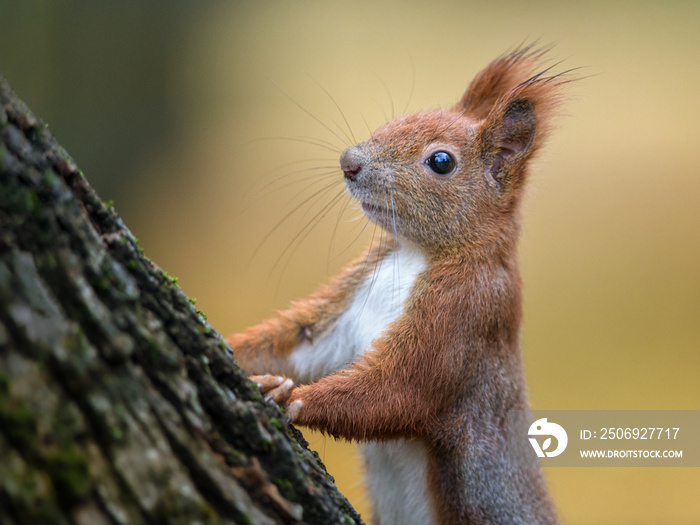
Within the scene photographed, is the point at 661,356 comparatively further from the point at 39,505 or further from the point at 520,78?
the point at 39,505

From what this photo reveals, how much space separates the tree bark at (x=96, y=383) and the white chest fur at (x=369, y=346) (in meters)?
0.84

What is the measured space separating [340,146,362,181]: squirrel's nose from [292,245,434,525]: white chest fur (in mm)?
257

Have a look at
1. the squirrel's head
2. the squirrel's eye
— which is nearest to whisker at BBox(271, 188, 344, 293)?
the squirrel's head

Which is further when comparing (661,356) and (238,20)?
(238,20)

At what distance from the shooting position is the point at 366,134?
388 cm

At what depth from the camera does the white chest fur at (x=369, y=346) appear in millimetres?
1680

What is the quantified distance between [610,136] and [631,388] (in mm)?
1626

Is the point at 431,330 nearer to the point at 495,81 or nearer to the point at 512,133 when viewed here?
the point at 512,133

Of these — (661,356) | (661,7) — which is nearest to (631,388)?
(661,356)

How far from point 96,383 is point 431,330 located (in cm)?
103

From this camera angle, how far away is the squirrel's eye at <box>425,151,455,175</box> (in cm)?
177

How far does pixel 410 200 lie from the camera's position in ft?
5.67

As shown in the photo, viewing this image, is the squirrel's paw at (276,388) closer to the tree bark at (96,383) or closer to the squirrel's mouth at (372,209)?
the tree bark at (96,383)

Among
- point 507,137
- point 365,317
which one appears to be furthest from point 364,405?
point 507,137
